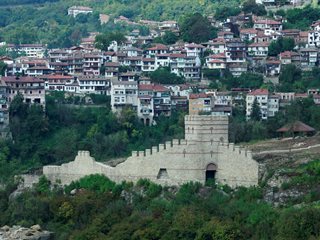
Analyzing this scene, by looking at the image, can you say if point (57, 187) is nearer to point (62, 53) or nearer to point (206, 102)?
point (206, 102)

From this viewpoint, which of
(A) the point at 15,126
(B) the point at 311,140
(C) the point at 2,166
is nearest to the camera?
(B) the point at 311,140

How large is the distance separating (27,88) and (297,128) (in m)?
15.0

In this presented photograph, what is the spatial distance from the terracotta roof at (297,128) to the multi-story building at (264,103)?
8701mm

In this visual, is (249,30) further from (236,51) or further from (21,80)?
(21,80)

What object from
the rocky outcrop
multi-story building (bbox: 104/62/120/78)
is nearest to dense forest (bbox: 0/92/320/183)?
multi-story building (bbox: 104/62/120/78)

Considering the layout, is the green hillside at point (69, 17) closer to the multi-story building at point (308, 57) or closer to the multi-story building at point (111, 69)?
the multi-story building at point (111, 69)

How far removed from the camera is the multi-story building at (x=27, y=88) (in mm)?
71938

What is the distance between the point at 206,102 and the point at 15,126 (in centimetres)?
777

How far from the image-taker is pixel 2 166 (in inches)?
2509

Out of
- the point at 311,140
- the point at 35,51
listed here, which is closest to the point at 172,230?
the point at 311,140

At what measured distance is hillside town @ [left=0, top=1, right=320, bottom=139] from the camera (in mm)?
72188

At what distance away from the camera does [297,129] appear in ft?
201

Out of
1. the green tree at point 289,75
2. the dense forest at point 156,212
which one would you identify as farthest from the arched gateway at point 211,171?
the green tree at point 289,75

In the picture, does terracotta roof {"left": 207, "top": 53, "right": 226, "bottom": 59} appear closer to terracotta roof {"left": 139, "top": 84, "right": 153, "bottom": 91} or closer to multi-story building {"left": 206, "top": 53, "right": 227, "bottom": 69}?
multi-story building {"left": 206, "top": 53, "right": 227, "bottom": 69}
